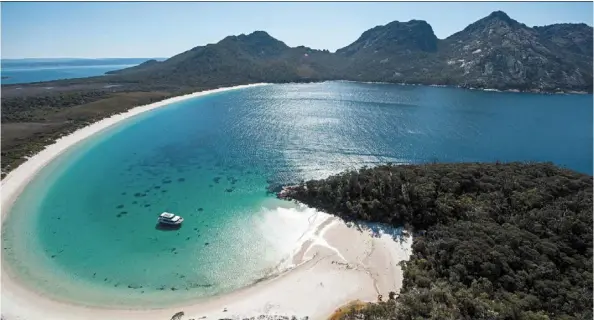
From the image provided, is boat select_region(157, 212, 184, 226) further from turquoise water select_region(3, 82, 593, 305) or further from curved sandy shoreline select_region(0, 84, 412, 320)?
curved sandy shoreline select_region(0, 84, 412, 320)

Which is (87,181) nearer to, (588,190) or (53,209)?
(53,209)

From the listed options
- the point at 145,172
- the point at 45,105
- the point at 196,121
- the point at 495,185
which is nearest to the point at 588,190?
the point at 495,185

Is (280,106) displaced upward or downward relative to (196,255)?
upward

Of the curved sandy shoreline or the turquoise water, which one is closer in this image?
the curved sandy shoreline

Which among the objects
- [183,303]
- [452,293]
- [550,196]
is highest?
[550,196]

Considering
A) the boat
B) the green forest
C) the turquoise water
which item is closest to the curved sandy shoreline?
the turquoise water

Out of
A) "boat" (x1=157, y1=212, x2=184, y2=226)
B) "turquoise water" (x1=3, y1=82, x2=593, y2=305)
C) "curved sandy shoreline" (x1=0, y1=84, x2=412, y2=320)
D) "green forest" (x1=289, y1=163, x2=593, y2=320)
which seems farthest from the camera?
"boat" (x1=157, y1=212, x2=184, y2=226)

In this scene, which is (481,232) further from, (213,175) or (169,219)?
(213,175)
